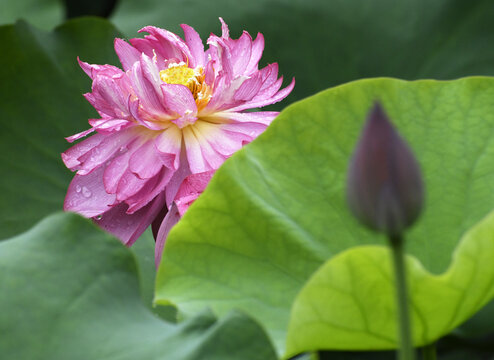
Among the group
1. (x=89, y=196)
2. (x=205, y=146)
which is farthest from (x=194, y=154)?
(x=89, y=196)

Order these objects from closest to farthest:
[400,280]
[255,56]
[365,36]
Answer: [400,280]
[255,56]
[365,36]

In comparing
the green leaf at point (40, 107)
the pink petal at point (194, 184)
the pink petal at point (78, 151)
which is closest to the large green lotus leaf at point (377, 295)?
the pink petal at point (194, 184)

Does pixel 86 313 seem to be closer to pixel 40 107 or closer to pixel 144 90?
pixel 144 90

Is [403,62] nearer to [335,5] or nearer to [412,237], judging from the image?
[335,5]

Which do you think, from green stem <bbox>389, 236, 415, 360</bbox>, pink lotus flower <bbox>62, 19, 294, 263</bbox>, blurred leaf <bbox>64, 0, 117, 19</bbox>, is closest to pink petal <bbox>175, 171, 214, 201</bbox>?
pink lotus flower <bbox>62, 19, 294, 263</bbox>

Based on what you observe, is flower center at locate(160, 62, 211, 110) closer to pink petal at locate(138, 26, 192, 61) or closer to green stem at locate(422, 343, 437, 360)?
pink petal at locate(138, 26, 192, 61)

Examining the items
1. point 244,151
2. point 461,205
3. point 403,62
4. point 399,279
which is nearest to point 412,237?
point 461,205

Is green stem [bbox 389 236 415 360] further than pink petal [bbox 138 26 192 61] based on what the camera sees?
No
